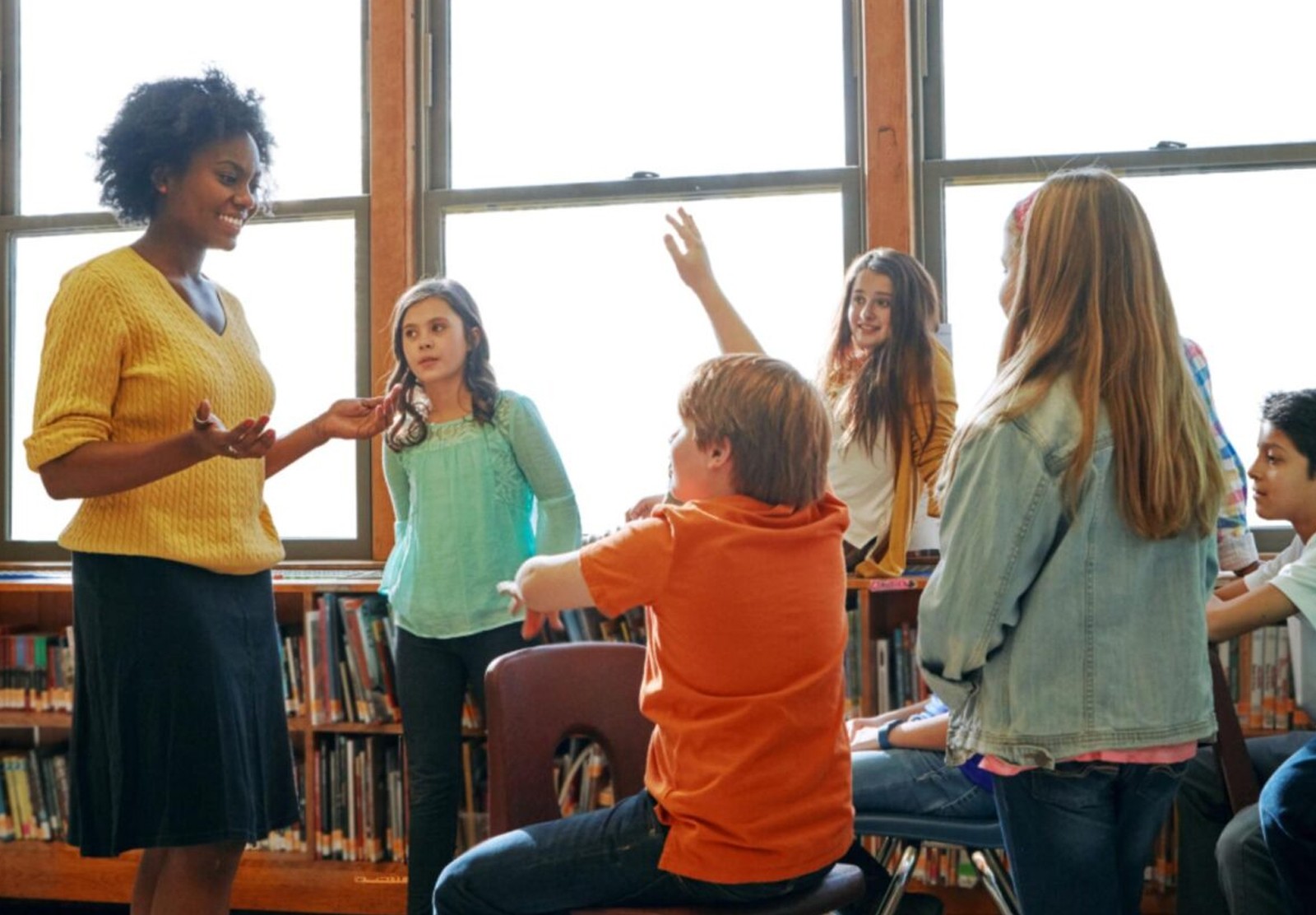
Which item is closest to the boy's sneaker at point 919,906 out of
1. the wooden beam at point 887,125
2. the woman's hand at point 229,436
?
the woman's hand at point 229,436

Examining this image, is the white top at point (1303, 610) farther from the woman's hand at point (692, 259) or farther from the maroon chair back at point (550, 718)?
the woman's hand at point (692, 259)

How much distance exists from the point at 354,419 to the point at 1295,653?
173 cm

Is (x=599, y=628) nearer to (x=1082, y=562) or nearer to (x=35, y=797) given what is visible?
(x=35, y=797)

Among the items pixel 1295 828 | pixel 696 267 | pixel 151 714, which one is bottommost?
pixel 1295 828

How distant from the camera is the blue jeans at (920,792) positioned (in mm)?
2107

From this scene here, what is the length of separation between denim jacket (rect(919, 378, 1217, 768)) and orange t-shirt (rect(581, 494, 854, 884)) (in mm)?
194

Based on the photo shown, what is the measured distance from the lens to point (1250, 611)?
2.27 meters

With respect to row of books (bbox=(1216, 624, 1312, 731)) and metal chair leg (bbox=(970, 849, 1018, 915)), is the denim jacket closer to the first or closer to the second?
metal chair leg (bbox=(970, 849, 1018, 915))

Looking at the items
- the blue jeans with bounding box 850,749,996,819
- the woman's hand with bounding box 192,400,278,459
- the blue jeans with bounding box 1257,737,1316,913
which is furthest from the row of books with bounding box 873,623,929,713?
the woman's hand with bounding box 192,400,278,459

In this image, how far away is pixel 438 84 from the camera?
3.95 metres

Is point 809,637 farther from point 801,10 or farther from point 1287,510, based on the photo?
point 801,10

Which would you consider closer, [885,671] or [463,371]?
[463,371]

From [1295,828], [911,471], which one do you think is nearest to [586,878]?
[1295,828]

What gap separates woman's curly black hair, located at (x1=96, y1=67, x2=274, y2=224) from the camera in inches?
81.1
